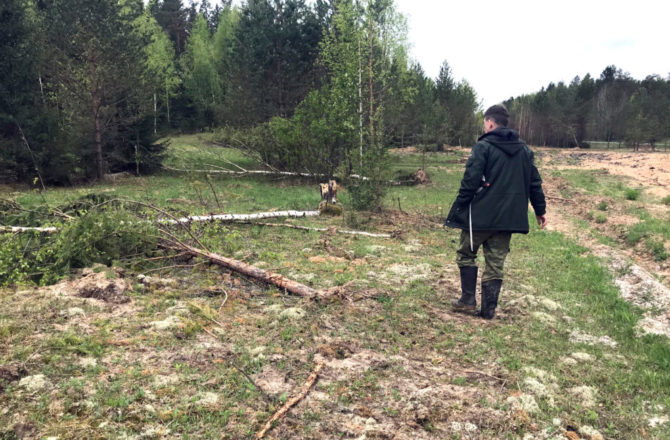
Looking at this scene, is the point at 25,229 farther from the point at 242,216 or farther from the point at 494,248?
the point at 494,248

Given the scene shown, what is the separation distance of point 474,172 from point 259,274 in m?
3.28

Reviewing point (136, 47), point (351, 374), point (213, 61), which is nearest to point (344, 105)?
point (136, 47)

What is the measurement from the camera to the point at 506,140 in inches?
190

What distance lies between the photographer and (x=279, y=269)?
661 cm

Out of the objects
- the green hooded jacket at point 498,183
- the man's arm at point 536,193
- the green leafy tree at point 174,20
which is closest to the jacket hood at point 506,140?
the green hooded jacket at point 498,183

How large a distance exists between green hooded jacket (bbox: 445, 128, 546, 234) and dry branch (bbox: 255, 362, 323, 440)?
2.55 meters

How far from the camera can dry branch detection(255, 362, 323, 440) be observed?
9.37ft

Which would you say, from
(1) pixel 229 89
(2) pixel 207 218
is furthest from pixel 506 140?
(1) pixel 229 89

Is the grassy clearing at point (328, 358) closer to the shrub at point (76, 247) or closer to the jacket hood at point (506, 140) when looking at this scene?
the shrub at point (76, 247)

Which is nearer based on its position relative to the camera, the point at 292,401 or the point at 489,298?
the point at 292,401

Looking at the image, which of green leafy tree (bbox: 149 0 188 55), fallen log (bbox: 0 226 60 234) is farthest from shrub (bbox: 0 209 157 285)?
green leafy tree (bbox: 149 0 188 55)

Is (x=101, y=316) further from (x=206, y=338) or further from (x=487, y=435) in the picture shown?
(x=487, y=435)

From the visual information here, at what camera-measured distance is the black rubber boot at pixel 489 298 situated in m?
4.98

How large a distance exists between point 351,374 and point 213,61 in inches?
1704
